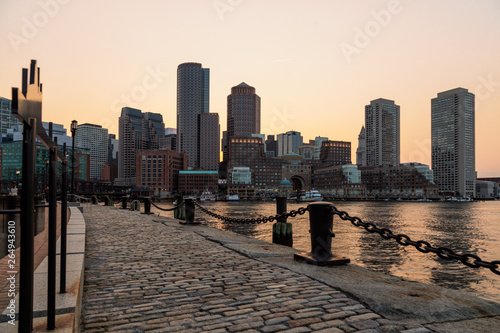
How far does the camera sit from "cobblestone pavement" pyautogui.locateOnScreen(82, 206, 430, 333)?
3.83 metres

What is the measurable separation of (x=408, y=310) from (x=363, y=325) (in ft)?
2.85

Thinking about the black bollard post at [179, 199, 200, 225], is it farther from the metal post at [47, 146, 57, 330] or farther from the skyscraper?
the skyscraper

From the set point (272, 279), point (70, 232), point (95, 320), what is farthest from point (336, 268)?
point (70, 232)

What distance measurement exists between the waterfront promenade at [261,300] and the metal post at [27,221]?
1.73 m

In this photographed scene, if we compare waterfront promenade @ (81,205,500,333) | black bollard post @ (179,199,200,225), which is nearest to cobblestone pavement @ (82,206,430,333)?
waterfront promenade @ (81,205,500,333)

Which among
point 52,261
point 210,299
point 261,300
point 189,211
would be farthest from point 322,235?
point 189,211

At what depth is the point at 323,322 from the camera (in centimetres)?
390

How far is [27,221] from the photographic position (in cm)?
218

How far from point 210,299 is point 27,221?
10.1 feet

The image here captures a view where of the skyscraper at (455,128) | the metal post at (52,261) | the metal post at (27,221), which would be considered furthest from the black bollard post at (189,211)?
the skyscraper at (455,128)

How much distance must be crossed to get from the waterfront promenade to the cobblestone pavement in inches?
0.4

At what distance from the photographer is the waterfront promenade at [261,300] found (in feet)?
12.7

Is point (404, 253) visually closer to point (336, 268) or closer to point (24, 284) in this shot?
point (336, 268)

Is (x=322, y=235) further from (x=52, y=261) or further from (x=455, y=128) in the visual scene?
(x=455, y=128)
